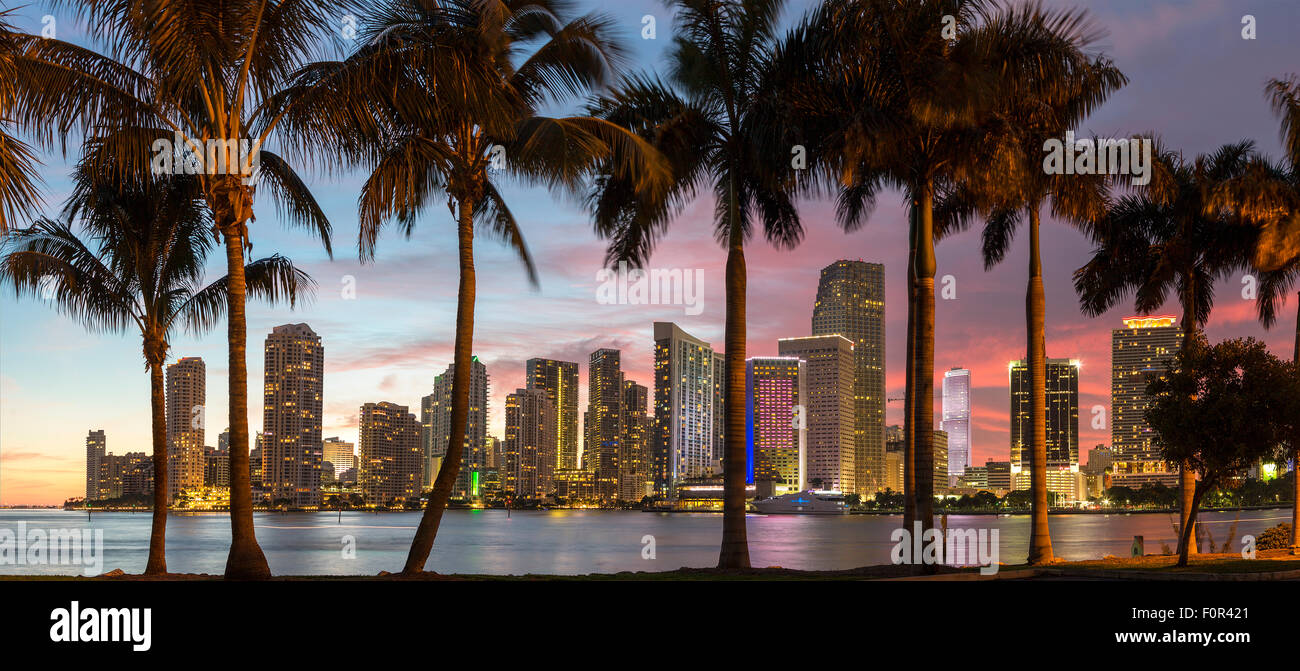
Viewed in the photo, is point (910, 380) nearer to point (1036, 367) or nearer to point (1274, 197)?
point (1036, 367)

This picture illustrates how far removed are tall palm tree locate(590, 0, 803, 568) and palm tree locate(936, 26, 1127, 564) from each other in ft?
13.3

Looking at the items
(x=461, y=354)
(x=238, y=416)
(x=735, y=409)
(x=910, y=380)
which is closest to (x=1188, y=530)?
(x=910, y=380)

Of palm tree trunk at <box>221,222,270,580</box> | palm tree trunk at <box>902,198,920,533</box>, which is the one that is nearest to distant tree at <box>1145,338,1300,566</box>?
palm tree trunk at <box>902,198,920,533</box>

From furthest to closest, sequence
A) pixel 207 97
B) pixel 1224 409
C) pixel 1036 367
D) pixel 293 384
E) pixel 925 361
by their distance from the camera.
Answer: pixel 293 384, pixel 1036 367, pixel 1224 409, pixel 925 361, pixel 207 97

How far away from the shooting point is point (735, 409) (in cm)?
1966

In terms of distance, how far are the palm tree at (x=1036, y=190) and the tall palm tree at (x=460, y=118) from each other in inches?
257

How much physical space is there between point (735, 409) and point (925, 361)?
3861 millimetres

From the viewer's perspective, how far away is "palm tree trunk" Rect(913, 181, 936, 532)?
19297mm

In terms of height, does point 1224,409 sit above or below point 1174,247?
below

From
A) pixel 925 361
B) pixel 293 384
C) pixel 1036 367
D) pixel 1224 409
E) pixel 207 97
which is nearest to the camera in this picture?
pixel 207 97

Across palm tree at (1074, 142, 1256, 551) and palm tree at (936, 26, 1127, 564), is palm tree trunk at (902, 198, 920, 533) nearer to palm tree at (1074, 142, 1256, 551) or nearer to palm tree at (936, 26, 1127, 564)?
palm tree at (936, 26, 1127, 564)

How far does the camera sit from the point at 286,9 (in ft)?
49.2

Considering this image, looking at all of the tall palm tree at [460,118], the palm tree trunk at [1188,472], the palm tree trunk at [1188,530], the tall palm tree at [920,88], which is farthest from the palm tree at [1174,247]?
the tall palm tree at [460,118]

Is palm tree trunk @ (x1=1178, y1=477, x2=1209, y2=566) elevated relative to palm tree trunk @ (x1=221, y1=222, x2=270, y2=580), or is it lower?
lower
